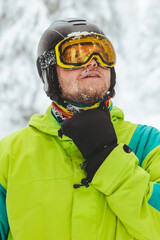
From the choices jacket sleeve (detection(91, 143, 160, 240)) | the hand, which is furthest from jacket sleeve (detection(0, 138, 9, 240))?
jacket sleeve (detection(91, 143, 160, 240))

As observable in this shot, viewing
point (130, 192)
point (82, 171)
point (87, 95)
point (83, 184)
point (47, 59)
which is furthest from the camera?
point (47, 59)

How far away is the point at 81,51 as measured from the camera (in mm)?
1593

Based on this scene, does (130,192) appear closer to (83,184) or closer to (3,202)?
(83,184)

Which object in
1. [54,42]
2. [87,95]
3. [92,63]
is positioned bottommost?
[87,95]

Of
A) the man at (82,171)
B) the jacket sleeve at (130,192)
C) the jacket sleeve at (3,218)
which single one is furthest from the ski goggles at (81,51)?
the jacket sleeve at (3,218)

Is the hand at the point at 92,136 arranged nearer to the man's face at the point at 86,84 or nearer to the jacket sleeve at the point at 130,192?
the jacket sleeve at the point at 130,192

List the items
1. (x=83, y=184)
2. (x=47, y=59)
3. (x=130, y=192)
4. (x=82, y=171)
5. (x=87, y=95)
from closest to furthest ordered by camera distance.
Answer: (x=130, y=192) → (x=83, y=184) → (x=82, y=171) → (x=87, y=95) → (x=47, y=59)

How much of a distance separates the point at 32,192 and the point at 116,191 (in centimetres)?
48

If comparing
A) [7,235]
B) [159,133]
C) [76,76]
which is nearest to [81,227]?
[7,235]

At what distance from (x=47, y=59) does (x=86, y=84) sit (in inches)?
19.8

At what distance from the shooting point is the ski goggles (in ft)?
5.19

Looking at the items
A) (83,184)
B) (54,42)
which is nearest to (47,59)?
(54,42)

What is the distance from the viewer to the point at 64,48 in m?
1.66

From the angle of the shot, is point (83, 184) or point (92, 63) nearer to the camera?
point (83, 184)
